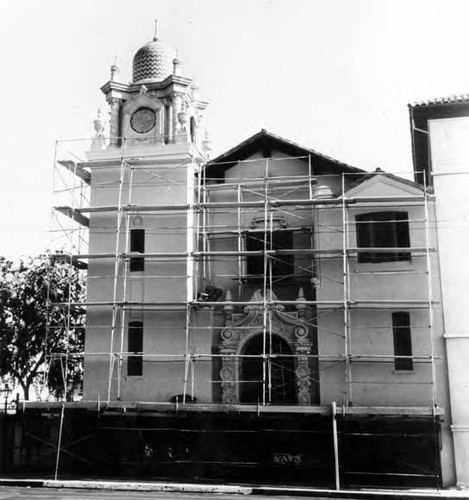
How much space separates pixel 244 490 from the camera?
858 inches

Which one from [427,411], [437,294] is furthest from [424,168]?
[427,411]

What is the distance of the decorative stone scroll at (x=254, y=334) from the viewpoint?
85.4 feet

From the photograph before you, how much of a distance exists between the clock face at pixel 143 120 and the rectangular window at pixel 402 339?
1269 cm

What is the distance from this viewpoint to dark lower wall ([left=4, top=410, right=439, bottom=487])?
22.7 metres

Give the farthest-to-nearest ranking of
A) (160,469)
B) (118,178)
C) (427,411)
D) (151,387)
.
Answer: (118,178) → (151,387) → (160,469) → (427,411)

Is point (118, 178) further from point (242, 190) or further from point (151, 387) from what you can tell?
point (151, 387)

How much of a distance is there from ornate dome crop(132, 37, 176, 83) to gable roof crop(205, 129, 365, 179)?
15.0ft

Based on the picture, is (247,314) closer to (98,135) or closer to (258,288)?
(258,288)

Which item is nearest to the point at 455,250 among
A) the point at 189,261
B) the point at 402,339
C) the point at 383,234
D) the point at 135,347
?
the point at 383,234

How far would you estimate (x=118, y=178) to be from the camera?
28.3m

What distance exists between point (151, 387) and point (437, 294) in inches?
440

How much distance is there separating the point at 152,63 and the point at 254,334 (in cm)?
1248

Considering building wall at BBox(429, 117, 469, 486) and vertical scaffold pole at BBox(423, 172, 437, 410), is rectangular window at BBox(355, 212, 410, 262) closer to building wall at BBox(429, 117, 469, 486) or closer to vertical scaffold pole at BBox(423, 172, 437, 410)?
vertical scaffold pole at BBox(423, 172, 437, 410)

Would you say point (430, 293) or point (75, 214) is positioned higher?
point (75, 214)
